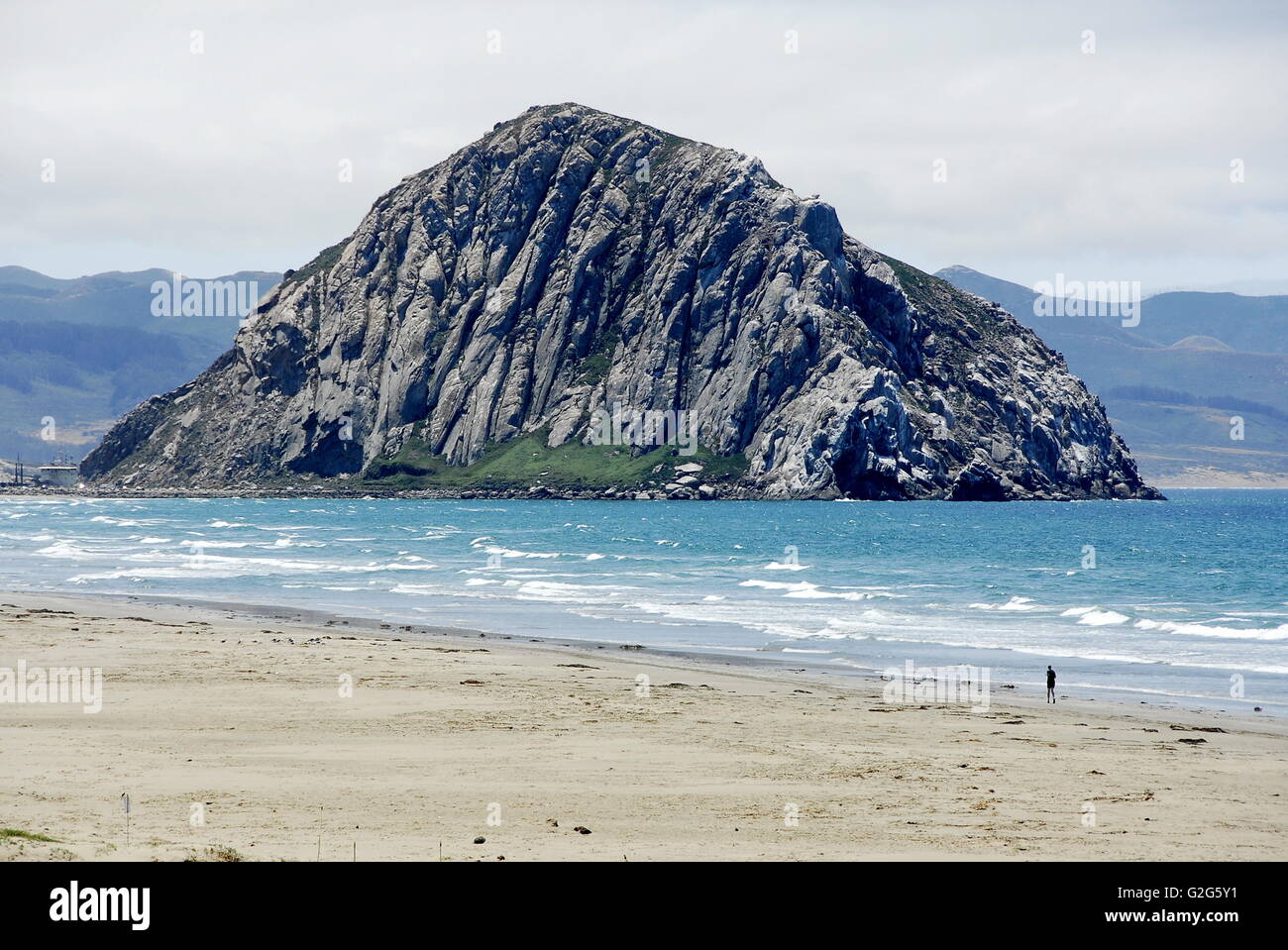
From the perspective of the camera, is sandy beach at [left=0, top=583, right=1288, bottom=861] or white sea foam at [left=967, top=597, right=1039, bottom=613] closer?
sandy beach at [left=0, top=583, right=1288, bottom=861]

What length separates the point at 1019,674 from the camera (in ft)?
114

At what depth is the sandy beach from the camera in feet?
47.6

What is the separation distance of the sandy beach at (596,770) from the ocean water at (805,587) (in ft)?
26.3

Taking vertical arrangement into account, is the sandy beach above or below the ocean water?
above

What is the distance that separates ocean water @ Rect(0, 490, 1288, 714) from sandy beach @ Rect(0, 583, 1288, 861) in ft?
26.3

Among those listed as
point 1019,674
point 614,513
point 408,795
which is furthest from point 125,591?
point 614,513

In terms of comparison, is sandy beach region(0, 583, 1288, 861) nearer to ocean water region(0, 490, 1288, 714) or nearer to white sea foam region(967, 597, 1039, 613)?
ocean water region(0, 490, 1288, 714)

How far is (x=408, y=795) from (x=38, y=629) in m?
28.5

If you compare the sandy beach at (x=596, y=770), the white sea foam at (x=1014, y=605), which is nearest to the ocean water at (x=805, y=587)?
the white sea foam at (x=1014, y=605)

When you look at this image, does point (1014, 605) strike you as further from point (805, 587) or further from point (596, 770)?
point (596, 770)

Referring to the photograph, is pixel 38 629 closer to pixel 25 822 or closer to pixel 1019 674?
pixel 25 822

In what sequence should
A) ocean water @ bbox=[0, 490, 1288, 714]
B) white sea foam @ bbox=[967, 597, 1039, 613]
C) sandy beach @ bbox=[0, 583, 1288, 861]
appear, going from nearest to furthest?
1. sandy beach @ bbox=[0, 583, 1288, 861]
2. ocean water @ bbox=[0, 490, 1288, 714]
3. white sea foam @ bbox=[967, 597, 1039, 613]

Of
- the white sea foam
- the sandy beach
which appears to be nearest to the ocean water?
the white sea foam

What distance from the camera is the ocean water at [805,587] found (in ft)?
129
